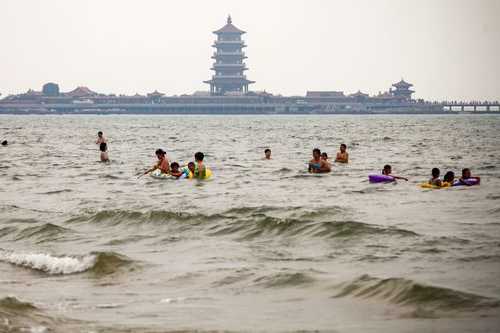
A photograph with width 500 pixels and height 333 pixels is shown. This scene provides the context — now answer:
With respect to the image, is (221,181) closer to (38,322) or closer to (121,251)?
(121,251)

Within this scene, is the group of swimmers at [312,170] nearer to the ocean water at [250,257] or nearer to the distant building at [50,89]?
the ocean water at [250,257]

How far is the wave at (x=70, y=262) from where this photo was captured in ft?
33.6

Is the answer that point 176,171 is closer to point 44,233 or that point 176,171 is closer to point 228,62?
point 44,233

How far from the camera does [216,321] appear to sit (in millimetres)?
7820

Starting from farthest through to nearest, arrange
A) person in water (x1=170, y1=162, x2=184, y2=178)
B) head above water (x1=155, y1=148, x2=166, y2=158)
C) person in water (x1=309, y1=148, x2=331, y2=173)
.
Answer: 1. person in water (x1=309, y1=148, x2=331, y2=173)
2. person in water (x1=170, y1=162, x2=184, y2=178)
3. head above water (x1=155, y1=148, x2=166, y2=158)

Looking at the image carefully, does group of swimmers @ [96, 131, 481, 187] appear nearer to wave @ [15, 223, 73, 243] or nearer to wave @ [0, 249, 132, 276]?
wave @ [15, 223, 73, 243]

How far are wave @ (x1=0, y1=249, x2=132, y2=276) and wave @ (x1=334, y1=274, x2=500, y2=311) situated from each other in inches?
113

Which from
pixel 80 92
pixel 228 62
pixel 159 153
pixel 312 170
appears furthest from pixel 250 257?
pixel 80 92

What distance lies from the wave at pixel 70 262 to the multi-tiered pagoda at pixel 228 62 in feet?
494

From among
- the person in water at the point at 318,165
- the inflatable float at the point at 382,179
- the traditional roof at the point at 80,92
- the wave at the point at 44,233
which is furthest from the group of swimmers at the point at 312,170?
the traditional roof at the point at 80,92

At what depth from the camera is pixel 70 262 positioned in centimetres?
1051

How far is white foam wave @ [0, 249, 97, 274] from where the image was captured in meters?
10.3

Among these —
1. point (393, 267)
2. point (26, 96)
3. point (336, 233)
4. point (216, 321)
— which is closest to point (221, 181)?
point (336, 233)

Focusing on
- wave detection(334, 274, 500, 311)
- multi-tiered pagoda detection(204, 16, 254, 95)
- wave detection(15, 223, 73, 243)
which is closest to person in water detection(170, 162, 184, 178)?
wave detection(15, 223, 73, 243)
